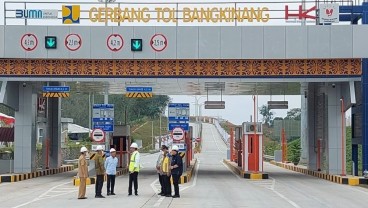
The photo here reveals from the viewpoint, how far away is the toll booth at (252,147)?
3547 centimetres

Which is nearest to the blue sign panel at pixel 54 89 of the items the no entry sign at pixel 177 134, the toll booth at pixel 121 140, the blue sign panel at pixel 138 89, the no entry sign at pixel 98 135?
the blue sign panel at pixel 138 89

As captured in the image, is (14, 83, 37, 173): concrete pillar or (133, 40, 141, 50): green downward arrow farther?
(14, 83, 37, 173): concrete pillar

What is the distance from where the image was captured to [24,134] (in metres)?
33.9

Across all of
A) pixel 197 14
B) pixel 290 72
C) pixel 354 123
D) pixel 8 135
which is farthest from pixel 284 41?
pixel 8 135

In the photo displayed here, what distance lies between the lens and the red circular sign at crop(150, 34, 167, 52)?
31.7 meters

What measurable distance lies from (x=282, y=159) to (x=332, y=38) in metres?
26.3

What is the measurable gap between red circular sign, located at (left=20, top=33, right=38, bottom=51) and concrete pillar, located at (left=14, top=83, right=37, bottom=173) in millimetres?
3131

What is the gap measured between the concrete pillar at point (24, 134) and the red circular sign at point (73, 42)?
3.92 meters

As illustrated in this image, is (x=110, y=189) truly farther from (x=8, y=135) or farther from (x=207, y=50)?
(x=8, y=135)

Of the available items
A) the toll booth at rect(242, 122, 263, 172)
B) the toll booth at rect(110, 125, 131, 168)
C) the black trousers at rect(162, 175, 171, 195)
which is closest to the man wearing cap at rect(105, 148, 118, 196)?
the black trousers at rect(162, 175, 171, 195)

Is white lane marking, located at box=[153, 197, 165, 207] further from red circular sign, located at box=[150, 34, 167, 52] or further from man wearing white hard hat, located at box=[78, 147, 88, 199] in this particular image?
red circular sign, located at box=[150, 34, 167, 52]

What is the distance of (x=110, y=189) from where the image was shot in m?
23.7

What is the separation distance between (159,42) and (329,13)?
7866 mm

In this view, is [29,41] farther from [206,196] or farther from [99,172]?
[206,196]
